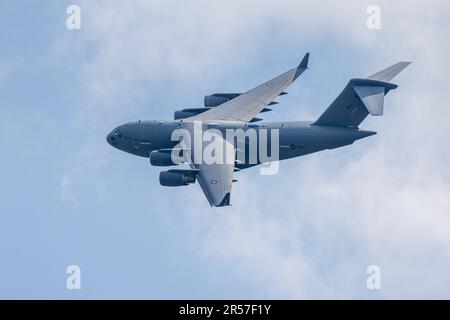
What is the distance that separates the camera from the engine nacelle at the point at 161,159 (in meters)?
63.3

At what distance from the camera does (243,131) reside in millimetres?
64438

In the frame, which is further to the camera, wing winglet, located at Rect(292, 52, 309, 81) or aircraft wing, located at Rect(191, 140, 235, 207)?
wing winglet, located at Rect(292, 52, 309, 81)

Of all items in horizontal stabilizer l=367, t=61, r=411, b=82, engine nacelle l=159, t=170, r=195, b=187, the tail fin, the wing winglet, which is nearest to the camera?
engine nacelle l=159, t=170, r=195, b=187

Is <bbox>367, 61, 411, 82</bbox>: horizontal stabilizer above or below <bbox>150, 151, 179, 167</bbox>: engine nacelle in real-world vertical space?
above

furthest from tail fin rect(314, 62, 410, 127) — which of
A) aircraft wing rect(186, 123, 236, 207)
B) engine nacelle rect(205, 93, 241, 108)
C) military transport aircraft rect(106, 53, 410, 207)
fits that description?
engine nacelle rect(205, 93, 241, 108)

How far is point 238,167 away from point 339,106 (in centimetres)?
795

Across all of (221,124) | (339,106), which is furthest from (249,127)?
(339,106)

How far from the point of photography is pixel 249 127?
64.6 metres

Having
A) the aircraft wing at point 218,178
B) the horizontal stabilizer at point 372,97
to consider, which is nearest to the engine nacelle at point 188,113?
the aircraft wing at point 218,178

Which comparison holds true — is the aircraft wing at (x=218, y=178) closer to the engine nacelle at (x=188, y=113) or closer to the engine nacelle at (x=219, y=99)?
the engine nacelle at (x=188, y=113)

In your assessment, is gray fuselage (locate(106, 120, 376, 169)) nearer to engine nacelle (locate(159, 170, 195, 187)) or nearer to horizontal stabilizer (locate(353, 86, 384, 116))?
horizontal stabilizer (locate(353, 86, 384, 116))

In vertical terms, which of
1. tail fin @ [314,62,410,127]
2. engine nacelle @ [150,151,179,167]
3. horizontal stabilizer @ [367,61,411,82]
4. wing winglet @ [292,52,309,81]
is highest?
wing winglet @ [292,52,309,81]

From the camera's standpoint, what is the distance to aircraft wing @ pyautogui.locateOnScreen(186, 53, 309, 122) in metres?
67.9

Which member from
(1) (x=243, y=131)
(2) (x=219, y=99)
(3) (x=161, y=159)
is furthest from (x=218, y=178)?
(2) (x=219, y=99)
